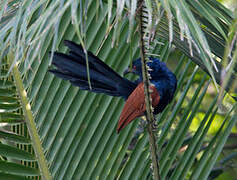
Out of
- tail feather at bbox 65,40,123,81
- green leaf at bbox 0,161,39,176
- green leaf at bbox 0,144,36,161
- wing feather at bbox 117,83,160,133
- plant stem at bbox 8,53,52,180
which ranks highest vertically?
tail feather at bbox 65,40,123,81

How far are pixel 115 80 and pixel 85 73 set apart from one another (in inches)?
8.8

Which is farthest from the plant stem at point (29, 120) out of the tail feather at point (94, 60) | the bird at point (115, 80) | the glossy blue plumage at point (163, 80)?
the glossy blue plumage at point (163, 80)

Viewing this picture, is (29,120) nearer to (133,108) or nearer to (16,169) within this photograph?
(16,169)

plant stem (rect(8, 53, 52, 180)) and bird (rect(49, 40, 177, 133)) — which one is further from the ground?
bird (rect(49, 40, 177, 133))

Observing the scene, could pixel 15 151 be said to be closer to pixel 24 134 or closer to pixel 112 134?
pixel 24 134

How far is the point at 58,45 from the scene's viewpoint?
2260 mm

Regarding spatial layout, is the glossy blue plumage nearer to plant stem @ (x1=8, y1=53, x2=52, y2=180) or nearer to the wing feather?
the wing feather

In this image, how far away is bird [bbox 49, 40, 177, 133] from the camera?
1.92 metres

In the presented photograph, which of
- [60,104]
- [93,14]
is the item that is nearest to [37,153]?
[60,104]

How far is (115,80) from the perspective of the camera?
220cm

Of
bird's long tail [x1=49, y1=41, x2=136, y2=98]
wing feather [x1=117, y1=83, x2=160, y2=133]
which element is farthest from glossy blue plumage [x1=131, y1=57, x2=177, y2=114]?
wing feather [x1=117, y1=83, x2=160, y2=133]

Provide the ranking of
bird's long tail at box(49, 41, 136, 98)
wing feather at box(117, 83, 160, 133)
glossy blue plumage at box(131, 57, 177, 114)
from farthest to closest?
glossy blue plumage at box(131, 57, 177, 114) < wing feather at box(117, 83, 160, 133) < bird's long tail at box(49, 41, 136, 98)

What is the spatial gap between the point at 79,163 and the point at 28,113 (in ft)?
1.23

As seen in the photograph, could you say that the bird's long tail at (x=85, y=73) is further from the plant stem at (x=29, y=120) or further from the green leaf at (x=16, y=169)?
the green leaf at (x=16, y=169)
